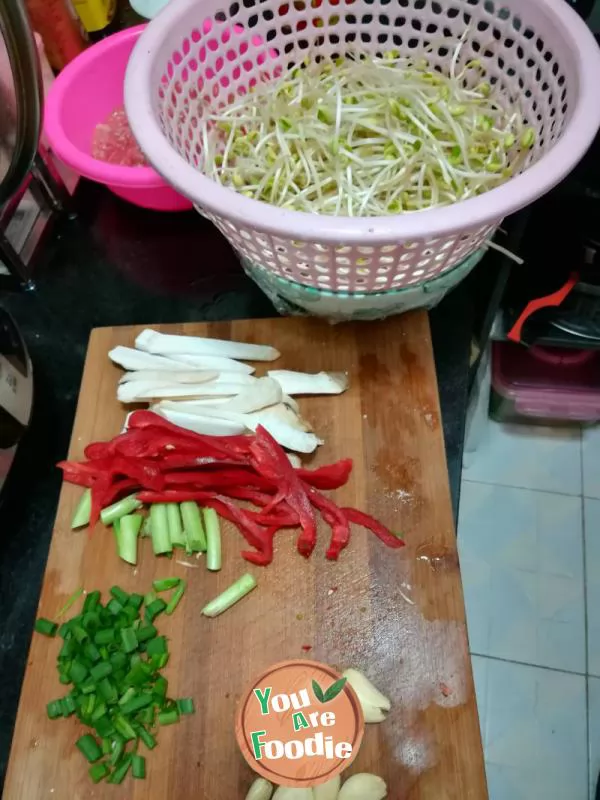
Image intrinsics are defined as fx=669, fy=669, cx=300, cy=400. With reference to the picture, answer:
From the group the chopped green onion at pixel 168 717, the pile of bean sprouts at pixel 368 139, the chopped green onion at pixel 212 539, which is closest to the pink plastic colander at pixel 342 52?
the pile of bean sprouts at pixel 368 139

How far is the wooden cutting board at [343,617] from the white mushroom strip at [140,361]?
52 mm

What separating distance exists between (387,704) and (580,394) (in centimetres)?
113

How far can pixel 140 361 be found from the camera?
107 centimetres

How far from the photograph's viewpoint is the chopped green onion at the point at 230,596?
90 cm

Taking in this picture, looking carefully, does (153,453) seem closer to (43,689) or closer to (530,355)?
(43,689)

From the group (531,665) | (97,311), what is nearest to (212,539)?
(97,311)

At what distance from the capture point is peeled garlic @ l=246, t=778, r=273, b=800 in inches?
31.2

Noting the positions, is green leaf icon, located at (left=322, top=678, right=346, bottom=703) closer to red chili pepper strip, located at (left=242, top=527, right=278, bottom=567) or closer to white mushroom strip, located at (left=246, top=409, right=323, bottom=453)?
red chili pepper strip, located at (left=242, top=527, right=278, bottom=567)

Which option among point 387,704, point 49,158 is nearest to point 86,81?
point 49,158

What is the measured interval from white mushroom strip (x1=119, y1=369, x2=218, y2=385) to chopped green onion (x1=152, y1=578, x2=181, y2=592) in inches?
11.7

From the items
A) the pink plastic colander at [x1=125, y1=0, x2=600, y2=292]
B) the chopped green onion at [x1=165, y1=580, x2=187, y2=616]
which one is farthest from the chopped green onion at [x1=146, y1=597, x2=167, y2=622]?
the pink plastic colander at [x1=125, y1=0, x2=600, y2=292]

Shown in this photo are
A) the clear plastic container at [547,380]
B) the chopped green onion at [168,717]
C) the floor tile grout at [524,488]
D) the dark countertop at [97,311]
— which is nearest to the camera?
the chopped green onion at [168,717]

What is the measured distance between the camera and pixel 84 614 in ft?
2.95

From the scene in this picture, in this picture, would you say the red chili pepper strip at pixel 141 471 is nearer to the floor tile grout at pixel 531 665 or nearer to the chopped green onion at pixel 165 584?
the chopped green onion at pixel 165 584
